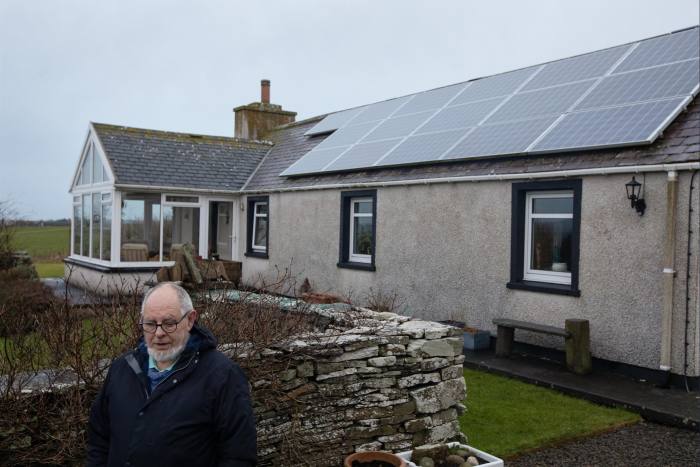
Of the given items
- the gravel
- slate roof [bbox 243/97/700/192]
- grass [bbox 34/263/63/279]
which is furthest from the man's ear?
grass [bbox 34/263/63/279]

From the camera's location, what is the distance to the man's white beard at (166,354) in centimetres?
320

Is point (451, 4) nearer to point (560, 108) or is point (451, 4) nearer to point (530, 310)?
point (560, 108)

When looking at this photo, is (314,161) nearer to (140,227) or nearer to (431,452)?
(140,227)

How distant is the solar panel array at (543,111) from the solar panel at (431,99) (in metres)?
0.05

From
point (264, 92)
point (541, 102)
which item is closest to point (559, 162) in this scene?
point (541, 102)

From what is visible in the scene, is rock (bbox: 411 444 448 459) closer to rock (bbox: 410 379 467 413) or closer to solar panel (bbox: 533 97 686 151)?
rock (bbox: 410 379 467 413)

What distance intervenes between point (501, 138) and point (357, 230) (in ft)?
14.5

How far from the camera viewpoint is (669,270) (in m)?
8.16

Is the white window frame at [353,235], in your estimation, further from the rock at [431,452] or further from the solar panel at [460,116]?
the rock at [431,452]

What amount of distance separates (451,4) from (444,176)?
4.15 metres

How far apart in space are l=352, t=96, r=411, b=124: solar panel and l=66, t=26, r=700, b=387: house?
2.7 inches

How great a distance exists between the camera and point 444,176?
11633mm

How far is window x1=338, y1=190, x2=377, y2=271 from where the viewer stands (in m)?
13.8

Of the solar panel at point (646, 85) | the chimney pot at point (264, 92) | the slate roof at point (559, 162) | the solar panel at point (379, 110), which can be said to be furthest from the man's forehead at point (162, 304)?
the chimney pot at point (264, 92)
